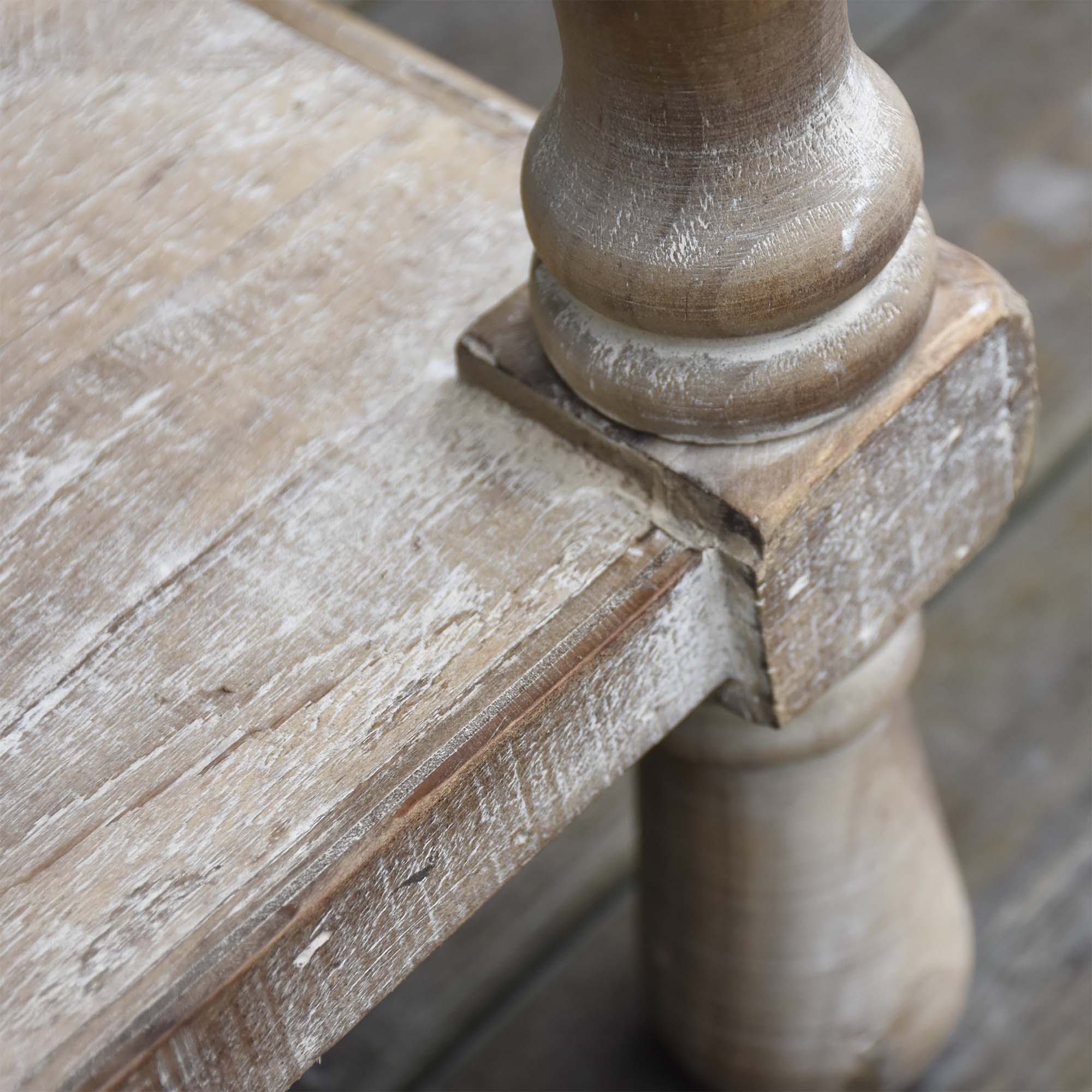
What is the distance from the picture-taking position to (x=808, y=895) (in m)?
0.62

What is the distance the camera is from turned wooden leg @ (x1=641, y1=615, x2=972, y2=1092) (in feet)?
1.85

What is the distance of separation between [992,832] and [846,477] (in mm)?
471

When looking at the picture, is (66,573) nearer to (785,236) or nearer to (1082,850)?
(785,236)

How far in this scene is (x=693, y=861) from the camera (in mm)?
620

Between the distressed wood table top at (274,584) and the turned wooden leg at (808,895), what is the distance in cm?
13

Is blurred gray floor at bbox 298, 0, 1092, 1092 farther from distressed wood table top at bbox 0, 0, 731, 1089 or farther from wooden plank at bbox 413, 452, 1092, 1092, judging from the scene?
distressed wood table top at bbox 0, 0, 731, 1089

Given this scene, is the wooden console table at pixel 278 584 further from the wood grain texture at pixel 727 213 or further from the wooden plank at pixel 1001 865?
the wooden plank at pixel 1001 865

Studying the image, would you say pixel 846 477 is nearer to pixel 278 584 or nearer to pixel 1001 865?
pixel 278 584

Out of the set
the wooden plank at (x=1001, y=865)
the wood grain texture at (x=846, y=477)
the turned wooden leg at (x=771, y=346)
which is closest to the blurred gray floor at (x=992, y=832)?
the wooden plank at (x=1001, y=865)

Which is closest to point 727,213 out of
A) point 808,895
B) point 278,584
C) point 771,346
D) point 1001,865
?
point 771,346

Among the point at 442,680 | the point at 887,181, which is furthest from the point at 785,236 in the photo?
the point at 442,680

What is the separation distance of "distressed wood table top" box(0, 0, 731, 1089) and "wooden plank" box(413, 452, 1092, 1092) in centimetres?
38

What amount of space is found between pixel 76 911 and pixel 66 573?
116mm

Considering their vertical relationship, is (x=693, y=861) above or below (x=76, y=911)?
below
